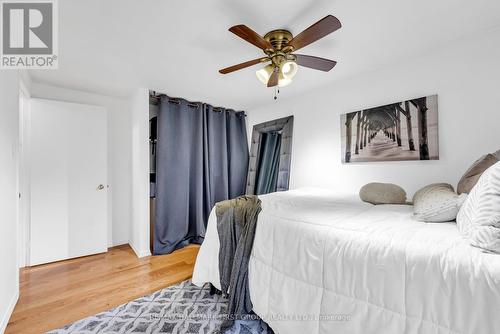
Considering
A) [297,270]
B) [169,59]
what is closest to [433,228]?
[297,270]

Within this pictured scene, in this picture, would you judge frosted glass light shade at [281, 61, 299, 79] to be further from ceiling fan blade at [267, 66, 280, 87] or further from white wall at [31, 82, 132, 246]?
white wall at [31, 82, 132, 246]

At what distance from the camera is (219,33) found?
5.86 ft

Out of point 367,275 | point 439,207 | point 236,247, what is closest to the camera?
point 367,275

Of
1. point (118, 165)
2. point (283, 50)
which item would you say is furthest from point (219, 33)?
point (118, 165)

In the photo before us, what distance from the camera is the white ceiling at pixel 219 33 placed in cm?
151

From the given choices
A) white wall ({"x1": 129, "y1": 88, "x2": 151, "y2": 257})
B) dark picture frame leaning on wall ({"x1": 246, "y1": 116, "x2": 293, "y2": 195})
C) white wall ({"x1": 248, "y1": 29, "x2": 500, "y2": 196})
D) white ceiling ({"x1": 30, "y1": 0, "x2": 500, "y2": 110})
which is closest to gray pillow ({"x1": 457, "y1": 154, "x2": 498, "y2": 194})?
white wall ({"x1": 248, "y1": 29, "x2": 500, "y2": 196})

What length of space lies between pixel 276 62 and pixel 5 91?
6.82 feet

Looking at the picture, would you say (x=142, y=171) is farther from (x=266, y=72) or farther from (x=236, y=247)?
(x=266, y=72)

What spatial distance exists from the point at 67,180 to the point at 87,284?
4.63 ft

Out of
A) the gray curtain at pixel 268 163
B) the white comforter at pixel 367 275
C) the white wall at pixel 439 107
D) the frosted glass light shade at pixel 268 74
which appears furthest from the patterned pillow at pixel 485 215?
the gray curtain at pixel 268 163

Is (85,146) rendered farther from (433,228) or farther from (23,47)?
(433,228)

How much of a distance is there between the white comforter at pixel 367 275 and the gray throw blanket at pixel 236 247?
0.20ft

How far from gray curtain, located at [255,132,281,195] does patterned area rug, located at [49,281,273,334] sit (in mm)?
1991

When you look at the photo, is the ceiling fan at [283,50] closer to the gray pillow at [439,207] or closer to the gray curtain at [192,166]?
the gray pillow at [439,207]
